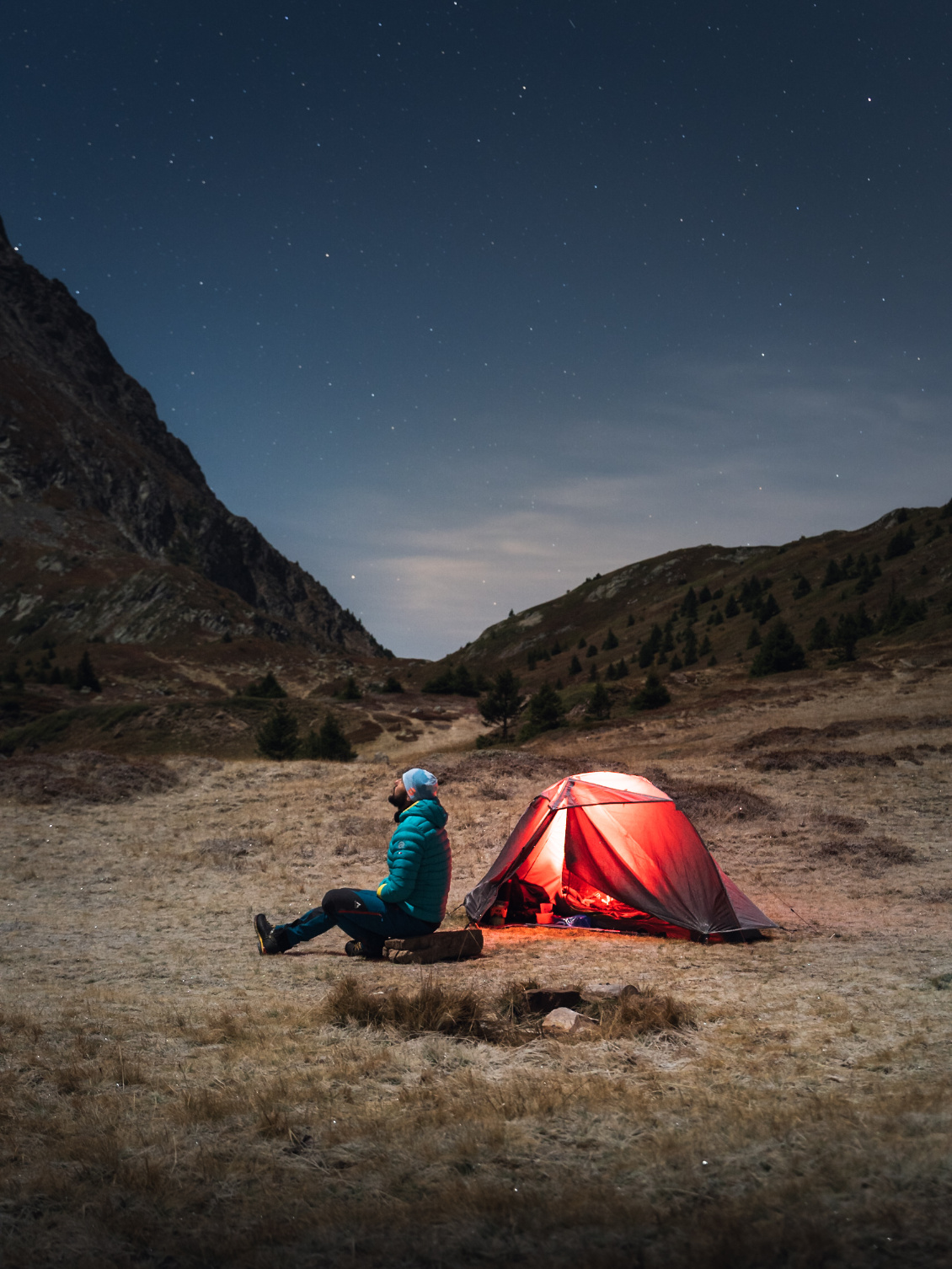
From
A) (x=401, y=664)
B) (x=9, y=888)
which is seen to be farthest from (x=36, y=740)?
(x=401, y=664)

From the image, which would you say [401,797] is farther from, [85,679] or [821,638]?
[85,679]

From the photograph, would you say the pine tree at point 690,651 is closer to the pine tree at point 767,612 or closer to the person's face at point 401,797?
the pine tree at point 767,612

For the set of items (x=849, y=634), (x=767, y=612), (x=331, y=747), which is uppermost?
(x=767, y=612)

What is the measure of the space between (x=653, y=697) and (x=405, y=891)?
43.5 m

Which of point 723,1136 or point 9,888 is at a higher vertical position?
point 723,1136

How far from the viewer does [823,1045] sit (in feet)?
18.3

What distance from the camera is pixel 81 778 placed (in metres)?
26.9

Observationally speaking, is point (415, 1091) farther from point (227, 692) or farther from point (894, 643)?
point (227, 692)

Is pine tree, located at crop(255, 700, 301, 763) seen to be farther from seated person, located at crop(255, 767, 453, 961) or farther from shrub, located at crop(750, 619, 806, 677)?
seated person, located at crop(255, 767, 453, 961)

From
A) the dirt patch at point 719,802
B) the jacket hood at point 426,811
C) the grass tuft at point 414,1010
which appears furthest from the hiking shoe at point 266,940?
the dirt patch at point 719,802

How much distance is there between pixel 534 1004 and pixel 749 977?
9.20 ft

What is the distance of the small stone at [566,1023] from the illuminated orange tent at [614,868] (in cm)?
481

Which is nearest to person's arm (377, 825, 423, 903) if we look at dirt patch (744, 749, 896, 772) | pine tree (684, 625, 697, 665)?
dirt patch (744, 749, 896, 772)

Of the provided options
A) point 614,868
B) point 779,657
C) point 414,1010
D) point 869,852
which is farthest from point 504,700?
point 414,1010
